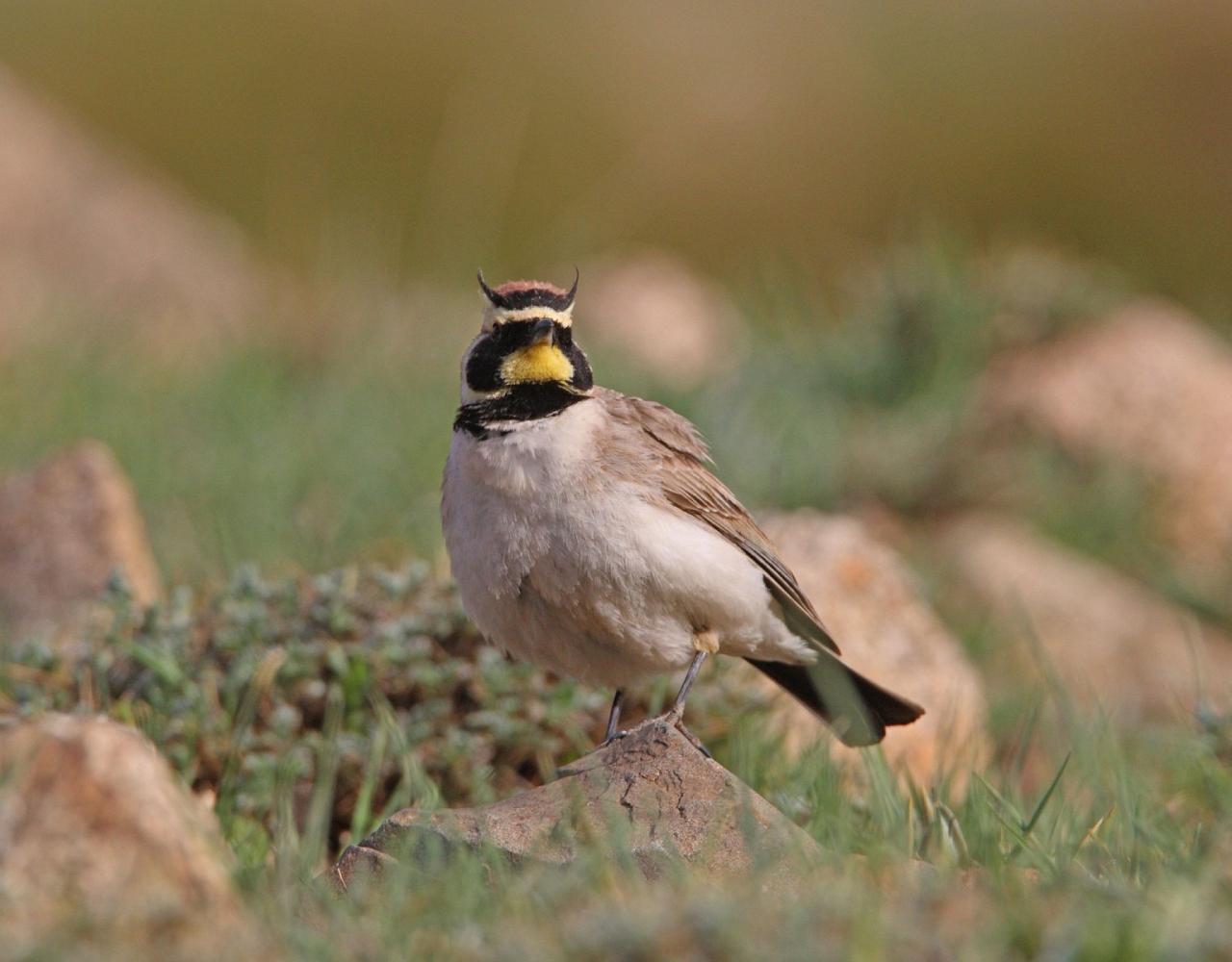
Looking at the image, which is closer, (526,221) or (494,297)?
(494,297)

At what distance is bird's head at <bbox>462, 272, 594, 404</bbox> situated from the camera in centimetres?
457

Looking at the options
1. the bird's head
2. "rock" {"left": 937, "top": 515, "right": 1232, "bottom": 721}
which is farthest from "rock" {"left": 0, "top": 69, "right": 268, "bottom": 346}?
the bird's head

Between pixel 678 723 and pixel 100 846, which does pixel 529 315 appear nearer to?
pixel 678 723

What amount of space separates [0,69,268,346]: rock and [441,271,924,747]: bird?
792 centimetres

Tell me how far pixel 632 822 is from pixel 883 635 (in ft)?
8.38

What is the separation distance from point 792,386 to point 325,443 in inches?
108

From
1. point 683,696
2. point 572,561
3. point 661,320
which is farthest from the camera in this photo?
point 661,320

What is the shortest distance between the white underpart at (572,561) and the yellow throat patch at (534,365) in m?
0.12

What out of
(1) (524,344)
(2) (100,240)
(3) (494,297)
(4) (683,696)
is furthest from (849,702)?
(2) (100,240)

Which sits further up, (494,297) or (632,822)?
(494,297)

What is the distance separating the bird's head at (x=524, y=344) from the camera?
15.0ft

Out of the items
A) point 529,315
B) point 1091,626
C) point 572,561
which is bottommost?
point 1091,626

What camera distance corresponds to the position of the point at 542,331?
180 inches

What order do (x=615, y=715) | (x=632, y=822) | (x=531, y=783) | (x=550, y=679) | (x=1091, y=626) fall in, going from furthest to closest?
(x=1091, y=626) < (x=550, y=679) < (x=531, y=783) < (x=615, y=715) < (x=632, y=822)
